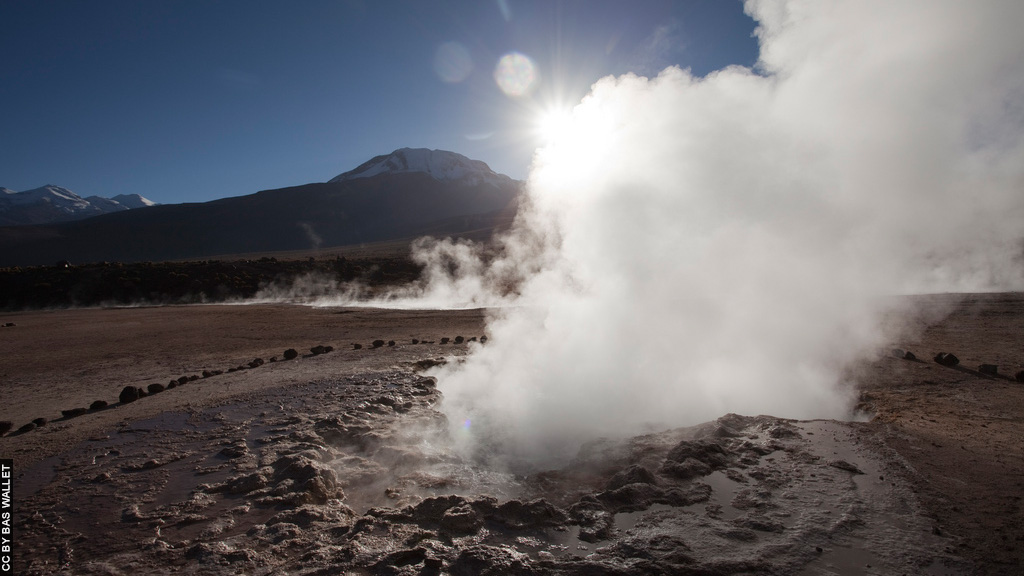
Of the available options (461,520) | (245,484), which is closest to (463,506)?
(461,520)

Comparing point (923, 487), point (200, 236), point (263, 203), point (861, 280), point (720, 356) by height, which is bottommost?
point (923, 487)

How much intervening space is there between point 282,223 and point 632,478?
98662 mm

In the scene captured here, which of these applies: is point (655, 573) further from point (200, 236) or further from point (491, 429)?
point (200, 236)

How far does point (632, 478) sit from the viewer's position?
448 centimetres

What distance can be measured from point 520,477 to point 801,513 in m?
2.54

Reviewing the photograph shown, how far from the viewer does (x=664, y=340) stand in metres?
Answer: 8.12

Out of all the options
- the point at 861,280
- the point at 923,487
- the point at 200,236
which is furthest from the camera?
A: the point at 200,236

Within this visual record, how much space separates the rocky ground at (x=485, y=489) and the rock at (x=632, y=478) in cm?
2

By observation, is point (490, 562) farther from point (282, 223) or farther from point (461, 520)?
point (282, 223)

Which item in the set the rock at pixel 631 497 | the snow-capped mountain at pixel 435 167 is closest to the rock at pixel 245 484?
the rock at pixel 631 497

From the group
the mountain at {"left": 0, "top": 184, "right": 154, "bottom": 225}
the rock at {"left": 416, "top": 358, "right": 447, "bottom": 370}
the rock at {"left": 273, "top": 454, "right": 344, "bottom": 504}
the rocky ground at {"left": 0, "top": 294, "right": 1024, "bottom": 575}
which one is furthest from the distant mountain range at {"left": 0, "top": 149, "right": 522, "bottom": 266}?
the mountain at {"left": 0, "top": 184, "right": 154, "bottom": 225}

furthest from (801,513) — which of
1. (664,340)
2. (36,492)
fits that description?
(36,492)

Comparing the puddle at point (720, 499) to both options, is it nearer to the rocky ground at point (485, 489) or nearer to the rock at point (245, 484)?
the rocky ground at point (485, 489)

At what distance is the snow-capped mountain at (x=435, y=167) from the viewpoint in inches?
5219
